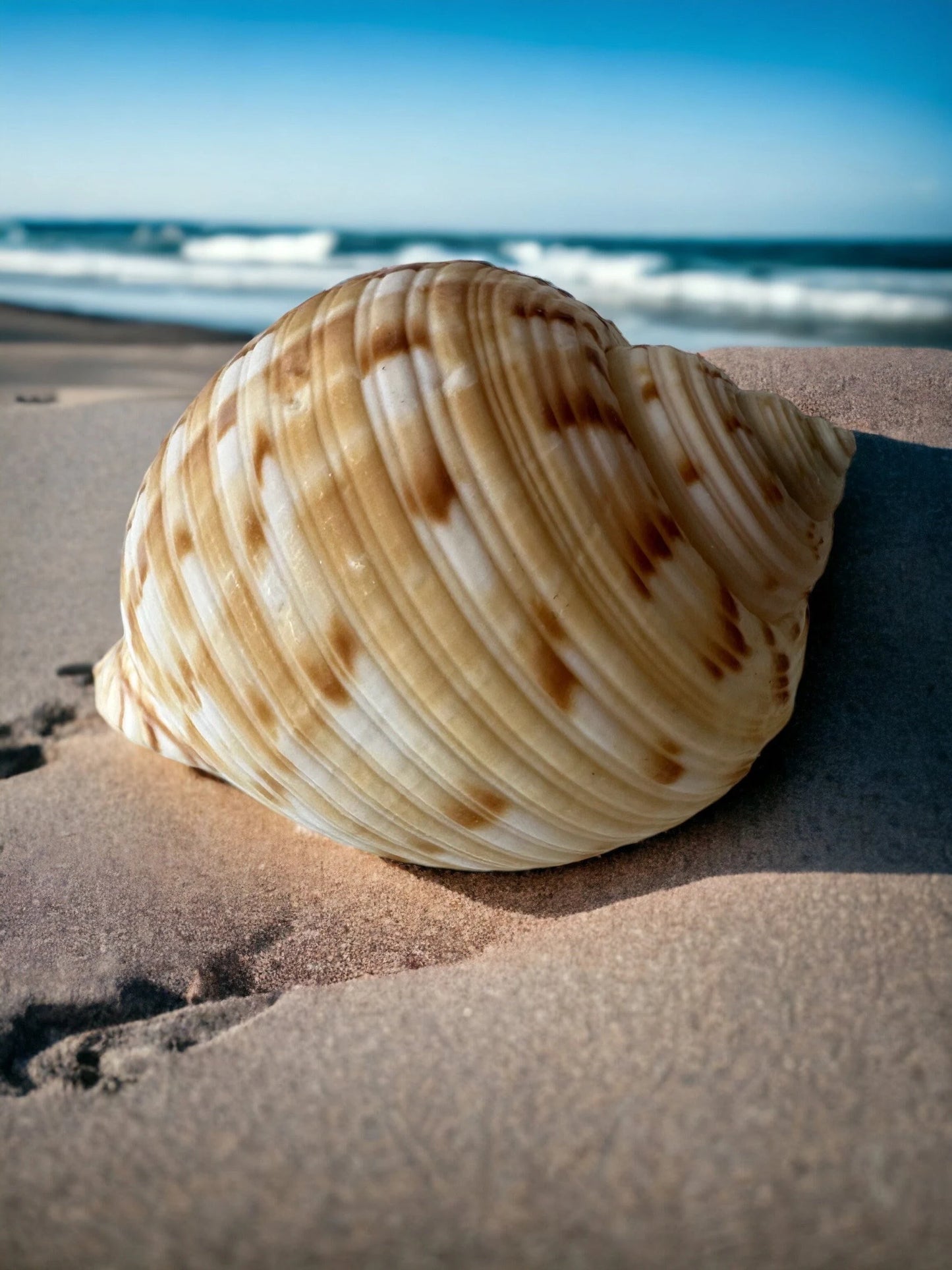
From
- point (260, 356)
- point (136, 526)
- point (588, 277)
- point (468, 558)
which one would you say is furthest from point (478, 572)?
point (588, 277)

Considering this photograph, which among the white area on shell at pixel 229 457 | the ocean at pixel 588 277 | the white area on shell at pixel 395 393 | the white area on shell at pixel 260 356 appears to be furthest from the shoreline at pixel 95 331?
the white area on shell at pixel 395 393

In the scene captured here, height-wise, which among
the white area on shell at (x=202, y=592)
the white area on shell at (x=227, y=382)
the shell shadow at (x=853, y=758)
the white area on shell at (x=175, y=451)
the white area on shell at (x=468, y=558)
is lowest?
the shell shadow at (x=853, y=758)

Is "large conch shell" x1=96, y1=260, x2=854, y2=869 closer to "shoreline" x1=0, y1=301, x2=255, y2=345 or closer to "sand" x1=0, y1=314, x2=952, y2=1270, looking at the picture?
"sand" x1=0, y1=314, x2=952, y2=1270

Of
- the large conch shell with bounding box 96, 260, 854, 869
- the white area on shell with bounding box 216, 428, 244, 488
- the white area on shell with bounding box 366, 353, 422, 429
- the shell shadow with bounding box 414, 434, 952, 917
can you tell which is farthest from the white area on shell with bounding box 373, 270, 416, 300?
the shell shadow with bounding box 414, 434, 952, 917

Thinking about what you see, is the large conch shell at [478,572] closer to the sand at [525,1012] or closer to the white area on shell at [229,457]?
the white area on shell at [229,457]

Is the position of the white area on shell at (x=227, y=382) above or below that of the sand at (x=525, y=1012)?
above

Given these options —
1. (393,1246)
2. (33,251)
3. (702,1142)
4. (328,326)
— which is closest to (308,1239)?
(393,1246)

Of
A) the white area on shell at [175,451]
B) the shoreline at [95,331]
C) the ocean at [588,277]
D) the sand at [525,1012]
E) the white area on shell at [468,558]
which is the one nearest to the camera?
the sand at [525,1012]

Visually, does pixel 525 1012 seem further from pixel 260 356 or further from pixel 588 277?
pixel 588 277
